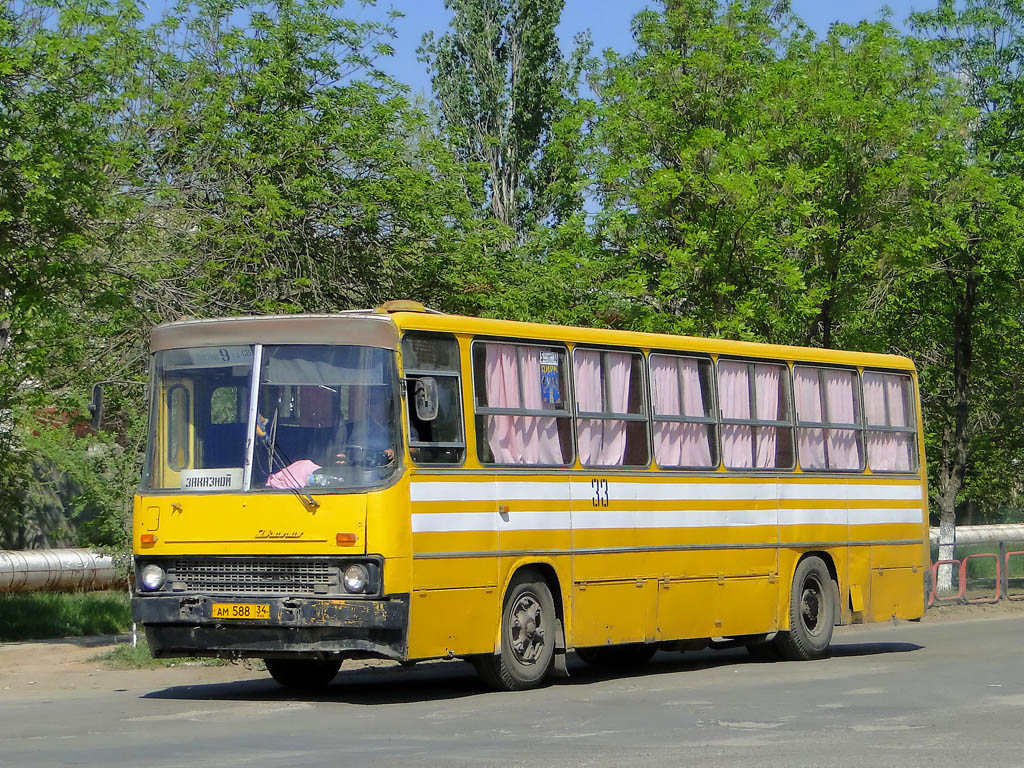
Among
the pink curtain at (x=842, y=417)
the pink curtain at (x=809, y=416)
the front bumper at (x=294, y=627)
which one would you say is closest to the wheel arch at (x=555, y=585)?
the front bumper at (x=294, y=627)

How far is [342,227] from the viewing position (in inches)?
974

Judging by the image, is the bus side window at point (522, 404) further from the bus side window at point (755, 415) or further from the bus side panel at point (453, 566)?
the bus side window at point (755, 415)

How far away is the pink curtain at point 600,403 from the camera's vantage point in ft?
50.4

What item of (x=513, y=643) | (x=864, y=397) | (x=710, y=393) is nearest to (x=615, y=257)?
(x=864, y=397)

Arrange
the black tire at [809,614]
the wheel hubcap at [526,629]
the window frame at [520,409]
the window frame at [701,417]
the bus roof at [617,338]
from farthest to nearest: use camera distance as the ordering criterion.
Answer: the black tire at [809,614], the window frame at [701,417], the wheel hubcap at [526,629], the window frame at [520,409], the bus roof at [617,338]

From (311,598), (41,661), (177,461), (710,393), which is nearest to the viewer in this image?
(311,598)

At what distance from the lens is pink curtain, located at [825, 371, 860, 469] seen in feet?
62.3

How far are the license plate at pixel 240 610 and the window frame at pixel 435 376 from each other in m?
1.62

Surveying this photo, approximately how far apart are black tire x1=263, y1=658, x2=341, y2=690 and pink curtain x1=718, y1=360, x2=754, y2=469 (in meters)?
4.65

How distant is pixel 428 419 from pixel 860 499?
753cm

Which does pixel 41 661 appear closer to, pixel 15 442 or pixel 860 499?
pixel 15 442

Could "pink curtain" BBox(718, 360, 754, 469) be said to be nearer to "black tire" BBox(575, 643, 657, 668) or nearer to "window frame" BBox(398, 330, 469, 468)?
"black tire" BBox(575, 643, 657, 668)

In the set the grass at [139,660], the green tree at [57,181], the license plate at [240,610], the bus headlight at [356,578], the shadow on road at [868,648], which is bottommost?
the shadow on road at [868,648]

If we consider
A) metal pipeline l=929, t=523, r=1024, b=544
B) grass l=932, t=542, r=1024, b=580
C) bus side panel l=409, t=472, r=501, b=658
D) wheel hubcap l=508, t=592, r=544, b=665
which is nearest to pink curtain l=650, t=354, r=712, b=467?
wheel hubcap l=508, t=592, r=544, b=665
